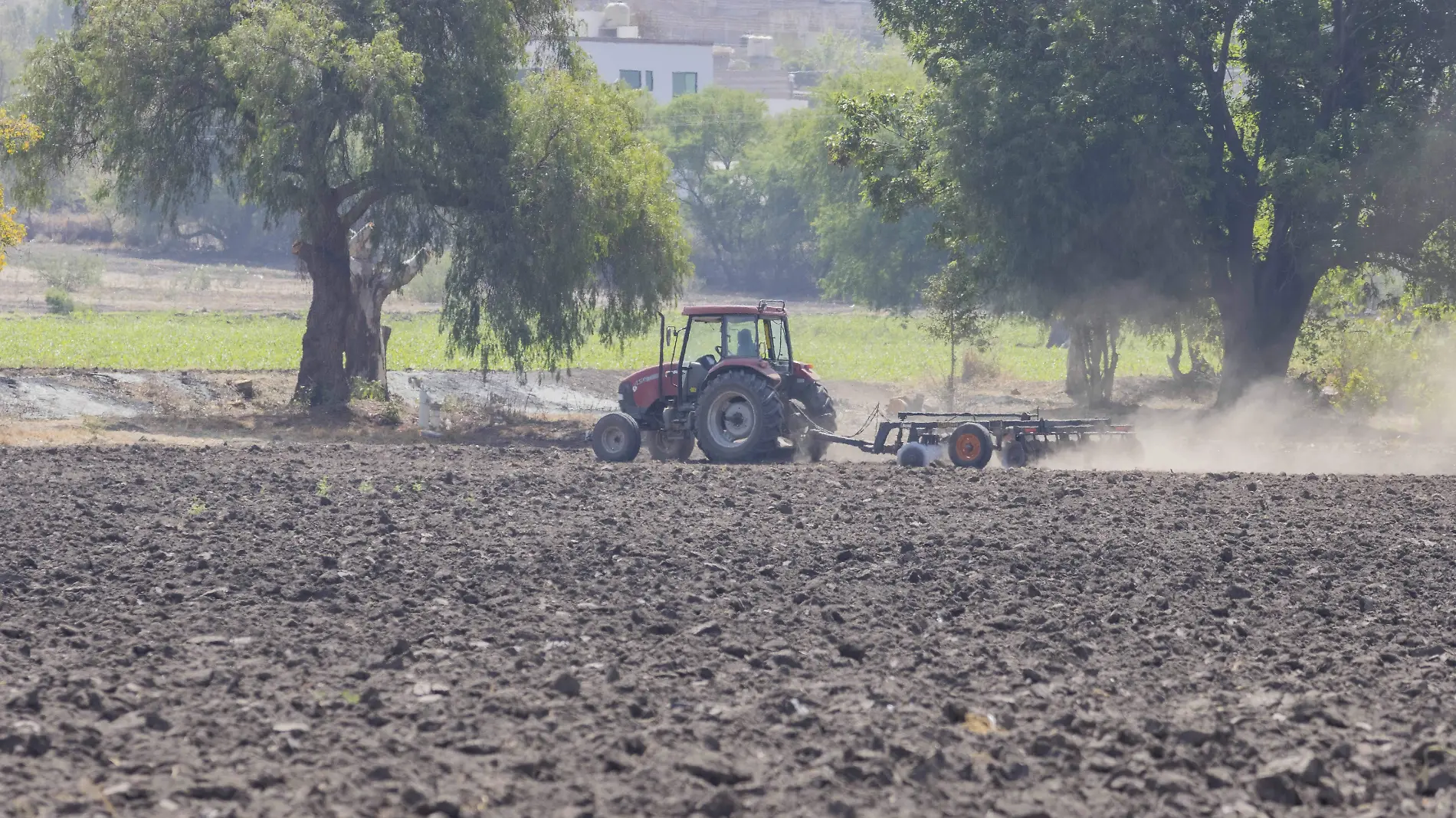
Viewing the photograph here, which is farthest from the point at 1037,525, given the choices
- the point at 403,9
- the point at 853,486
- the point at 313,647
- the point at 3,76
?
the point at 3,76

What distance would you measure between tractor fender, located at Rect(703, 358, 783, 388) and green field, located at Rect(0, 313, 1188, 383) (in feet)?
34.3

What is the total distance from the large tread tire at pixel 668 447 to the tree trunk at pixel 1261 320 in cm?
1075

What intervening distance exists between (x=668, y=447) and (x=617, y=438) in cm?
95

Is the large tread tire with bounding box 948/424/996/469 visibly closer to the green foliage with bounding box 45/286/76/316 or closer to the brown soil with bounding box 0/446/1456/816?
the brown soil with bounding box 0/446/1456/816

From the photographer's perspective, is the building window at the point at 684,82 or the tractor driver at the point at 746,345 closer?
the tractor driver at the point at 746,345

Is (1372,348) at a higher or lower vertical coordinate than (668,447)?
higher

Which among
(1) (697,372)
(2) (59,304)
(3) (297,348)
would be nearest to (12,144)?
(1) (697,372)

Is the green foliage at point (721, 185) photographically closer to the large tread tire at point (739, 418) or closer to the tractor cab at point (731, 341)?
the tractor cab at point (731, 341)

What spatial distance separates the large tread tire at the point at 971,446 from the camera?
19.1 metres

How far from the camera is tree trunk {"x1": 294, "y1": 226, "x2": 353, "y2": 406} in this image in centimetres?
2836

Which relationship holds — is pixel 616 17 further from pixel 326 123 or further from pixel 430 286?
pixel 326 123

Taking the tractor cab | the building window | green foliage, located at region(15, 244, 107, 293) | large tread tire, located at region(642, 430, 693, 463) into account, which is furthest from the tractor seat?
the building window

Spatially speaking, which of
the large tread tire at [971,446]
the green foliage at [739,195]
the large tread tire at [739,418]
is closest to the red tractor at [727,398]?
the large tread tire at [739,418]

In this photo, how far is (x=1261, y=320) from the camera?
1088 inches
